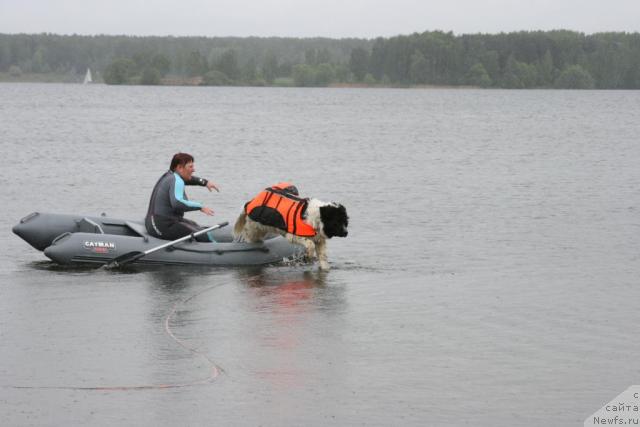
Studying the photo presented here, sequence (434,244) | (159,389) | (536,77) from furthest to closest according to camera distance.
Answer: (536,77) → (434,244) → (159,389)

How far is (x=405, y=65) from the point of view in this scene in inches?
7510

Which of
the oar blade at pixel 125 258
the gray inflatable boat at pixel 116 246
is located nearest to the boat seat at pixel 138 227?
the gray inflatable boat at pixel 116 246

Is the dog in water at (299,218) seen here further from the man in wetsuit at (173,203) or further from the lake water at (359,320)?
the man in wetsuit at (173,203)

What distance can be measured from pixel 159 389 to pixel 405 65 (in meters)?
184

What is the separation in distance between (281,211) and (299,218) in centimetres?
28

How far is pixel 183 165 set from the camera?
1552 centimetres

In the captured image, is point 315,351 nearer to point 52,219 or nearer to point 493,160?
point 52,219

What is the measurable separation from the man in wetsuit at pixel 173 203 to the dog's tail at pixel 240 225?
486mm

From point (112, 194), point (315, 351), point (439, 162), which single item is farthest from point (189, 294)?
point (439, 162)

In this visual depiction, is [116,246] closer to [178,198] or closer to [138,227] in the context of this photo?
[138,227]

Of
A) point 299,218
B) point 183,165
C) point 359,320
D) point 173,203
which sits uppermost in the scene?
point 183,165

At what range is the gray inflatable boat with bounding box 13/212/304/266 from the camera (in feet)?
50.2

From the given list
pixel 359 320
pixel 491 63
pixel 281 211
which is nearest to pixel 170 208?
pixel 281 211

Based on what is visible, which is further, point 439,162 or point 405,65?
point 405,65
